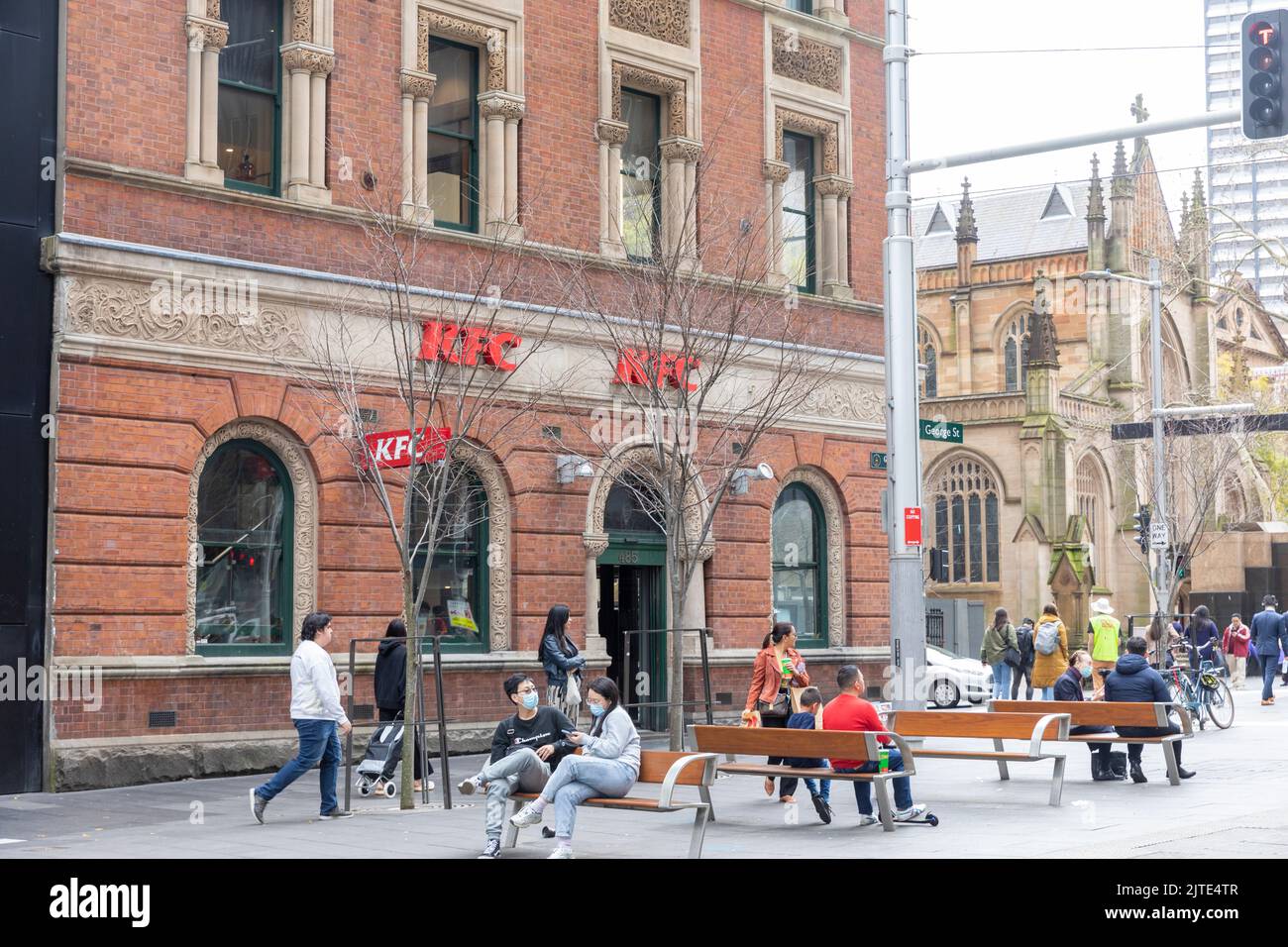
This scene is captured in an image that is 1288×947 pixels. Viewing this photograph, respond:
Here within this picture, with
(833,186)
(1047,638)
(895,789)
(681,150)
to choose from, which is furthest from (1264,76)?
(1047,638)

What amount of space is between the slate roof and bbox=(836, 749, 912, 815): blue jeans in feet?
191

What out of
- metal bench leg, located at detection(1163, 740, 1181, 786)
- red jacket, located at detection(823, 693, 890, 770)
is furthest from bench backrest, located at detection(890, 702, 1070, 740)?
red jacket, located at detection(823, 693, 890, 770)

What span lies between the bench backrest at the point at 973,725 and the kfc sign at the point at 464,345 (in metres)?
6.22

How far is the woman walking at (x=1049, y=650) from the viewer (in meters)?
24.1

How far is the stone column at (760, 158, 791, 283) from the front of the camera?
2364 cm

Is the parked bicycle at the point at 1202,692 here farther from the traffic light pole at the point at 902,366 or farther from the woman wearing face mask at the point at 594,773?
the woman wearing face mask at the point at 594,773

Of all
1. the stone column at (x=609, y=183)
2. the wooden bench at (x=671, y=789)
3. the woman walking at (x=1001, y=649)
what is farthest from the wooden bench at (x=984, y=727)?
the woman walking at (x=1001, y=649)

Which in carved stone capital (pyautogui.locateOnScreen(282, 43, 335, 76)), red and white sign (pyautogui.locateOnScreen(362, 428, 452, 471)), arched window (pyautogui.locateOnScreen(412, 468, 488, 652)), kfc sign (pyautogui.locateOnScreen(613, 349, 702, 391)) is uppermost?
→ carved stone capital (pyautogui.locateOnScreen(282, 43, 335, 76))

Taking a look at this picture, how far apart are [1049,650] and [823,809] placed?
11.4 m

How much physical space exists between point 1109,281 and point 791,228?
43958 mm

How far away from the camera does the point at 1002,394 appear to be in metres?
61.2

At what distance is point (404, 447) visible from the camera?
16766 mm

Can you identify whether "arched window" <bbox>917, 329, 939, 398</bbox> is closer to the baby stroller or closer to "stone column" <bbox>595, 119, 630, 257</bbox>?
"stone column" <bbox>595, 119, 630, 257</bbox>

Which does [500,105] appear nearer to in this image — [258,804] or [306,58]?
[306,58]
